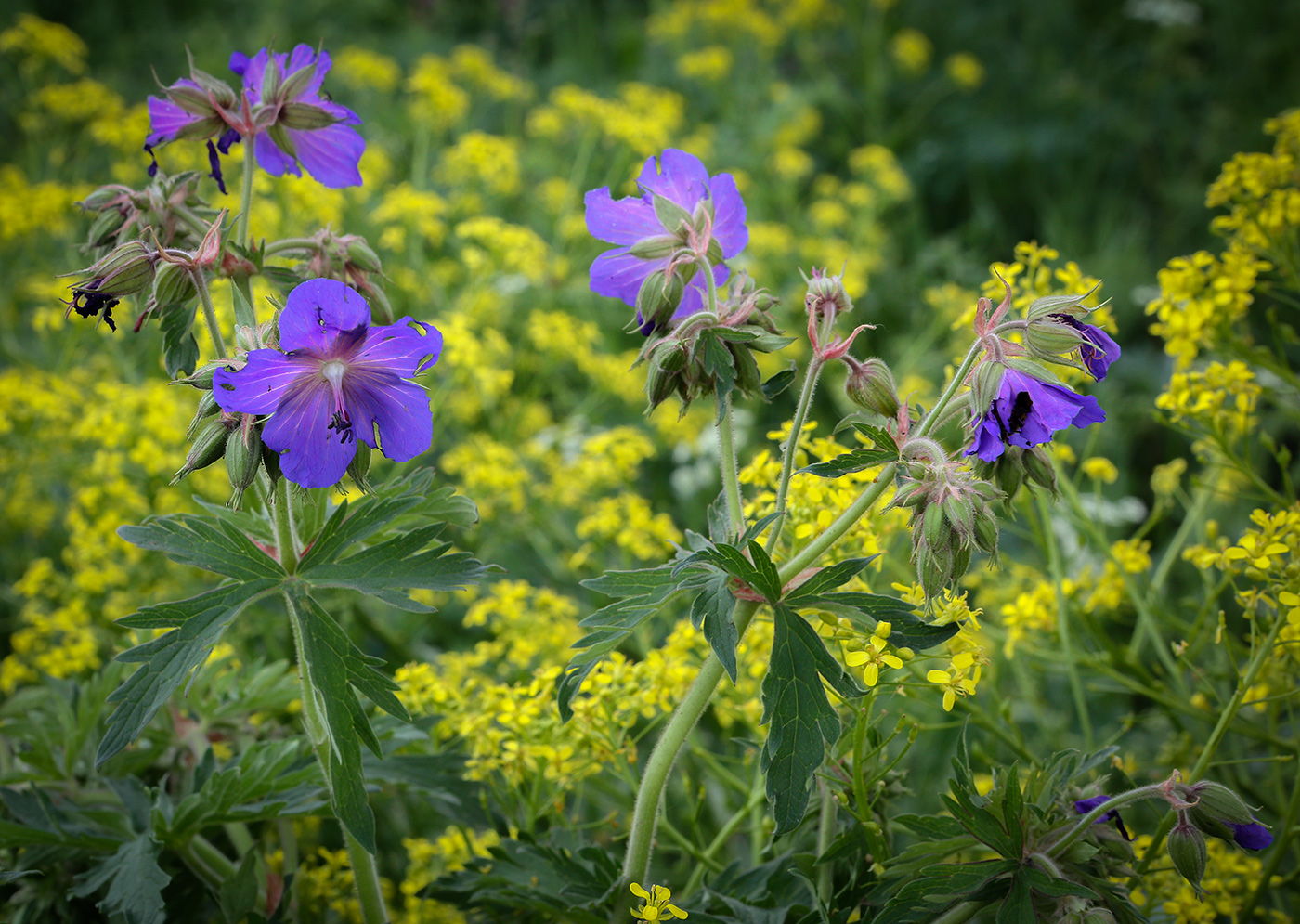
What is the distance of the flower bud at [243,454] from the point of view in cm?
80

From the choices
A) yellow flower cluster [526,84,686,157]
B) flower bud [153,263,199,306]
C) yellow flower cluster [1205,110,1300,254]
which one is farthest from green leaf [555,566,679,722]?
yellow flower cluster [526,84,686,157]

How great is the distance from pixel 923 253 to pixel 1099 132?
1.72 m

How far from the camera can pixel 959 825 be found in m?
0.99

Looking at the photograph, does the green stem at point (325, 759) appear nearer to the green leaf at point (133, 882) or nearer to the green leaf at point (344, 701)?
the green leaf at point (344, 701)

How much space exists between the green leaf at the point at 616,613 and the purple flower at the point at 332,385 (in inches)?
9.7

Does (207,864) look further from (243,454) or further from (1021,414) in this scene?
(1021,414)

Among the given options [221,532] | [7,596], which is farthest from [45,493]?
[221,532]

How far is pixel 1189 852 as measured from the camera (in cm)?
91

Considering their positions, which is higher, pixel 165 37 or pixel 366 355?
pixel 165 37

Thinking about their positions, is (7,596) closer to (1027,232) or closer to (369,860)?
(369,860)

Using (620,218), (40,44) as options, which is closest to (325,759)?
(620,218)

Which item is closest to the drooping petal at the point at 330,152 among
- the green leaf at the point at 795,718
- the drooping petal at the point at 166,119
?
the drooping petal at the point at 166,119

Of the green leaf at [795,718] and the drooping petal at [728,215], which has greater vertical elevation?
the drooping petal at [728,215]

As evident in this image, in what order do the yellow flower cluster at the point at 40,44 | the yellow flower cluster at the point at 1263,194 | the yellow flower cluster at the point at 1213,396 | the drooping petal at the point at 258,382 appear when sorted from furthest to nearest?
the yellow flower cluster at the point at 40,44
the yellow flower cluster at the point at 1263,194
the yellow flower cluster at the point at 1213,396
the drooping petal at the point at 258,382
